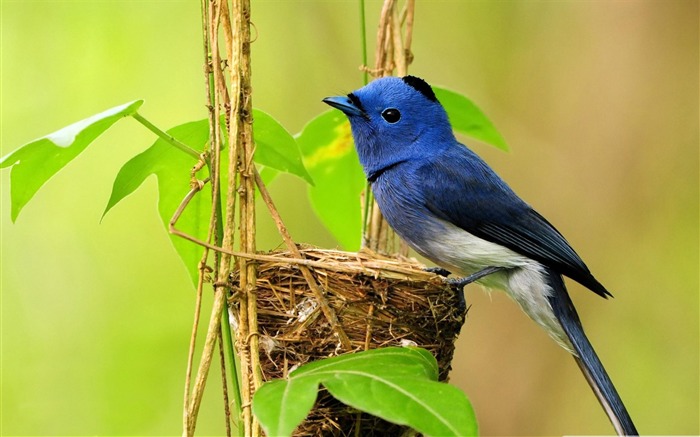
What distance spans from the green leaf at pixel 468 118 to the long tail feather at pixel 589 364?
1.85ft

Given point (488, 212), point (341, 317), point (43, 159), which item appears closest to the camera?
point (43, 159)

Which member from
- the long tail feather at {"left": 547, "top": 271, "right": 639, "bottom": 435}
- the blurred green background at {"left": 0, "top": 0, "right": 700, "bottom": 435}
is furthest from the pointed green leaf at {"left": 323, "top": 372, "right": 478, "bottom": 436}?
the blurred green background at {"left": 0, "top": 0, "right": 700, "bottom": 435}

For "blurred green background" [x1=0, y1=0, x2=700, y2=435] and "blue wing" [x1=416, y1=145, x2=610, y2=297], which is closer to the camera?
"blue wing" [x1=416, y1=145, x2=610, y2=297]

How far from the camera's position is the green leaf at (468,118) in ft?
9.83

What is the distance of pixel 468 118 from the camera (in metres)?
3.06

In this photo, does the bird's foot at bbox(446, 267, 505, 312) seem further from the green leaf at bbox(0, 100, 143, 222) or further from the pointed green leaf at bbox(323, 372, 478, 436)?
the green leaf at bbox(0, 100, 143, 222)

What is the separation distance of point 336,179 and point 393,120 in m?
0.34

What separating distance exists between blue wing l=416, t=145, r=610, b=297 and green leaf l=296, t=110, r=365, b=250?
33cm

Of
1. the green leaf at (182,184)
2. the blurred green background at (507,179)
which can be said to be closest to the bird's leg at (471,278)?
the green leaf at (182,184)

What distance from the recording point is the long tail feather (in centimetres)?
269

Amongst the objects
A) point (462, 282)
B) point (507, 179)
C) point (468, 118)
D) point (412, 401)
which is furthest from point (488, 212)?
point (507, 179)

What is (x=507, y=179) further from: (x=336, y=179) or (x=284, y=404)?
(x=284, y=404)

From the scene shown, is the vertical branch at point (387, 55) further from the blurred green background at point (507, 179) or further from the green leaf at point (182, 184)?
the blurred green background at point (507, 179)

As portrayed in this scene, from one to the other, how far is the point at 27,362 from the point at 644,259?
4.14 m
